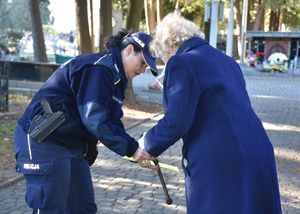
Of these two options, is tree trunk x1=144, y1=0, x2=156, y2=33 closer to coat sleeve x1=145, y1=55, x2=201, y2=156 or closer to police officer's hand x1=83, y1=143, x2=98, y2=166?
police officer's hand x1=83, y1=143, x2=98, y2=166

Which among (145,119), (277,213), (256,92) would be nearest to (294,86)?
(256,92)

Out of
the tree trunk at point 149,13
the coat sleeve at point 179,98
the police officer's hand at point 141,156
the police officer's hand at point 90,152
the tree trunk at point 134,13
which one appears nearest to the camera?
the coat sleeve at point 179,98

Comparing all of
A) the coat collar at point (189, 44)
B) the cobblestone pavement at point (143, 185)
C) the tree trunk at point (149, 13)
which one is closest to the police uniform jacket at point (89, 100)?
the coat collar at point (189, 44)

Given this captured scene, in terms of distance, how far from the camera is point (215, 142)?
9.22ft

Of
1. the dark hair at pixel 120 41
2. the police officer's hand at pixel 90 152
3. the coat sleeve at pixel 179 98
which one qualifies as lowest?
the police officer's hand at pixel 90 152

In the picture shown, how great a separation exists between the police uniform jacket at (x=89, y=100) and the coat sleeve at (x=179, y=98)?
0.36 metres

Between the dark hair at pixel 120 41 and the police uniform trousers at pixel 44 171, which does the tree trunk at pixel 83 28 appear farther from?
the police uniform trousers at pixel 44 171

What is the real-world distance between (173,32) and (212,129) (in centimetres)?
59

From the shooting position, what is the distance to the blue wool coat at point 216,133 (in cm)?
279

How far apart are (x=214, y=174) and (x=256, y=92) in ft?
52.5

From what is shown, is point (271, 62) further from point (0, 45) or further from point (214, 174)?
point (214, 174)

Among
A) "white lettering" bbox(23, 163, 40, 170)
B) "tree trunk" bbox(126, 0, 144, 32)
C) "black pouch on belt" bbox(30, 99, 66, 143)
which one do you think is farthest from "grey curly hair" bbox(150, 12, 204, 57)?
"tree trunk" bbox(126, 0, 144, 32)

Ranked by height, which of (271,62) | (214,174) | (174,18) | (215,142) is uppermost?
(174,18)

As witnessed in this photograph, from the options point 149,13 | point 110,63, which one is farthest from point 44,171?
point 149,13
